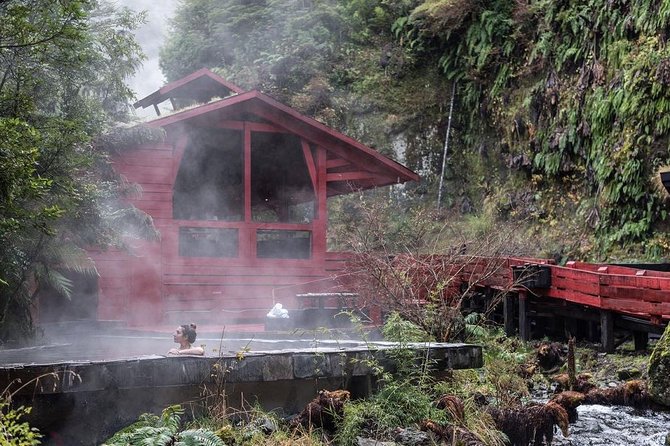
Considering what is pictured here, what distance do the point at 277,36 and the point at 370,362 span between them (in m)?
28.8

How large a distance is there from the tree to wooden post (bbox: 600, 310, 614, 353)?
339 inches

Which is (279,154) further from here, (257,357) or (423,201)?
(257,357)

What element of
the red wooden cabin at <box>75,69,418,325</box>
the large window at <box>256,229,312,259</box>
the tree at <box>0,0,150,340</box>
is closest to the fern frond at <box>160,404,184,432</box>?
the tree at <box>0,0,150,340</box>

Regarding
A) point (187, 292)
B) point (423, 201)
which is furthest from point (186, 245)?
point (423, 201)

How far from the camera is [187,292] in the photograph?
52.1ft

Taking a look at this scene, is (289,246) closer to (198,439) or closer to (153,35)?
(198,439)

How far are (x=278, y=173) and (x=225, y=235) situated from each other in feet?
15.8

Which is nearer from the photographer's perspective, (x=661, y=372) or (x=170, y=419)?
(x=170, y=419)

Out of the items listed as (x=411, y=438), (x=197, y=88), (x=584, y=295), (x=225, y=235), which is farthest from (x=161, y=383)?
(x=197, y=88)

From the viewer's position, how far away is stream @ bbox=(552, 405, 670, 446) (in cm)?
870

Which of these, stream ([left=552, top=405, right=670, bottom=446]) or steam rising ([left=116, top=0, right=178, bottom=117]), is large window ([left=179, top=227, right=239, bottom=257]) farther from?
steam rising ([left=116, top=0, right=178, bottom=117])

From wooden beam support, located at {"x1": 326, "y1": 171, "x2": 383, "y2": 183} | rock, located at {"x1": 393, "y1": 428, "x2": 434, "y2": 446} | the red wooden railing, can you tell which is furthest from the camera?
wooden beam support, located at {"x1": 326, "y1": 171, "x2": 383, "y2": 183}

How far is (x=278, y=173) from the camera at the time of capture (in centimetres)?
2172

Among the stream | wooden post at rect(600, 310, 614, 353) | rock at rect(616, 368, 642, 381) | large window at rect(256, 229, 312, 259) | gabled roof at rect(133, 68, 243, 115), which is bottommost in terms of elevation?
the stream
